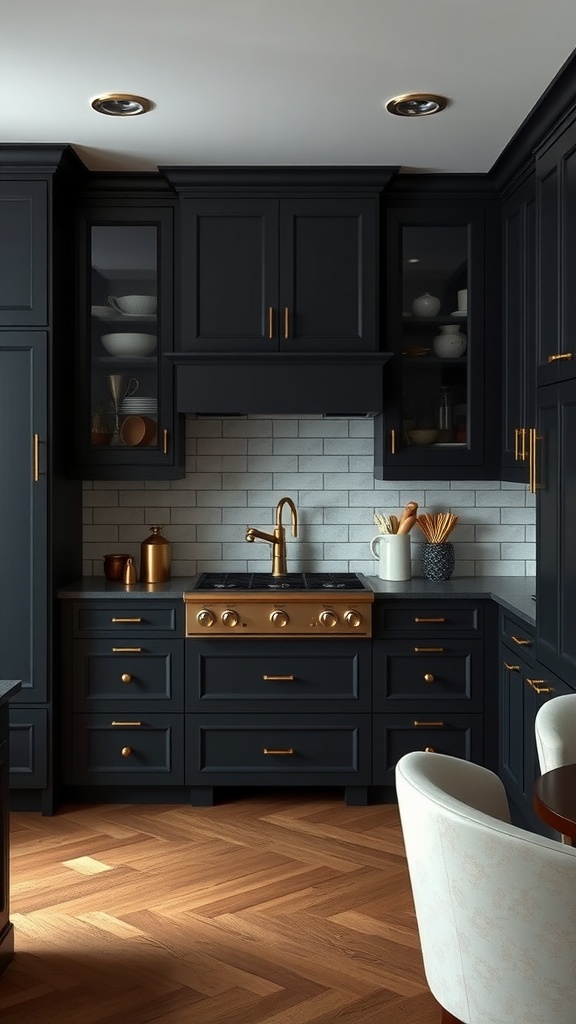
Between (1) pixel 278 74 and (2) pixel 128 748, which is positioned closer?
(1) pixel 278 74

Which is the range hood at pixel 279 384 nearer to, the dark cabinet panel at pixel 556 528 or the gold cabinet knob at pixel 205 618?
A: the gold cabinet knob at pixel 205 618

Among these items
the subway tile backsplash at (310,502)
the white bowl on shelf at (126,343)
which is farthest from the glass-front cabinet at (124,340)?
the subway tile backsplash at (310,502)

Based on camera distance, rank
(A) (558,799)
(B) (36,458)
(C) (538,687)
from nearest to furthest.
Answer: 1. (A) (558,799)
2. (C) (538,687)
3. (B) (36,458)

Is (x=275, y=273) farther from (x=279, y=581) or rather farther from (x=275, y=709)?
(x=275, y=709)

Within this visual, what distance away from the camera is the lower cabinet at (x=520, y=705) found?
11.3 feet

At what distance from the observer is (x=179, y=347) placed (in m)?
4.33

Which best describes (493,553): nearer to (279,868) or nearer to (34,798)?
(279,868)

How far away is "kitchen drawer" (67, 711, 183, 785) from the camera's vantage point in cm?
420

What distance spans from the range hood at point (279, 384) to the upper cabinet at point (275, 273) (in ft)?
0.24

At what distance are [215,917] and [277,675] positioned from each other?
120 cm

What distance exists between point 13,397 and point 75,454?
409 millimetres

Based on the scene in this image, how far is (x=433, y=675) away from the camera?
421cm

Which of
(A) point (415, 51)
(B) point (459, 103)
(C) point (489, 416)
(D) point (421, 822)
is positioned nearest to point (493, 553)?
(C) point (489, 416)

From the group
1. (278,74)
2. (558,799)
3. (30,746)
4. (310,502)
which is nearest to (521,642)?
(310,502)
